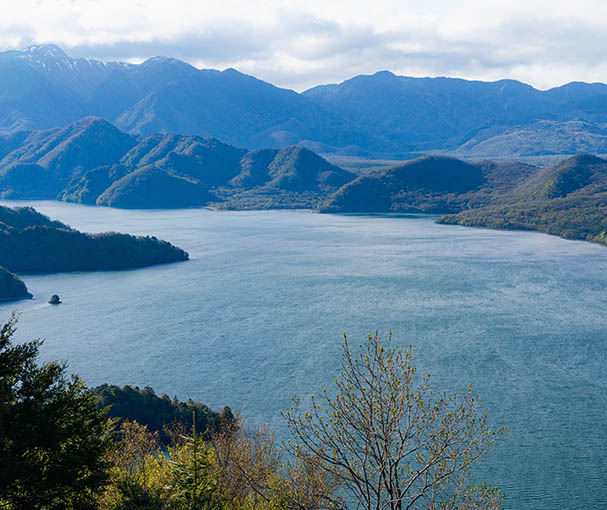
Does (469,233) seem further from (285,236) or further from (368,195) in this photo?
(368,195)

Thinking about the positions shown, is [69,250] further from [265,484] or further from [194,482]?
[194,482]

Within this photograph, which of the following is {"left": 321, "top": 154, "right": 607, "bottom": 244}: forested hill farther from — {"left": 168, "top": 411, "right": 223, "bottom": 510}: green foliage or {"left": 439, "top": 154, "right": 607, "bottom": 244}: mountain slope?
{"left": 168, "top": 411, "right": 223, "bottom": 510}: green foliage

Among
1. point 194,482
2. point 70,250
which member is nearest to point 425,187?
point 70,250

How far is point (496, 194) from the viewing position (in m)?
162

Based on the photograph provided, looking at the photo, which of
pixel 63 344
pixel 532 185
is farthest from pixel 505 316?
pixel 532 185

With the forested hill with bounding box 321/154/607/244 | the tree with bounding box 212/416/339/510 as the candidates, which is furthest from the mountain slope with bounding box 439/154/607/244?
the tree with bounding box 212/416/339/510

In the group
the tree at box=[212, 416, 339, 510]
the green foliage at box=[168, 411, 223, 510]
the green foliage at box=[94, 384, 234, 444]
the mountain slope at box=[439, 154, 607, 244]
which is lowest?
the green foliage at box=[94, 384, 234, 444]

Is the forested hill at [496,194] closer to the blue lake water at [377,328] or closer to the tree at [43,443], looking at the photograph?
the blue lake water at [377,328]

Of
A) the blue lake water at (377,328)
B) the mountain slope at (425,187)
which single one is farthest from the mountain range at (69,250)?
the mountain slope at (425,187)

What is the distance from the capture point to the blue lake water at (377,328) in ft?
107

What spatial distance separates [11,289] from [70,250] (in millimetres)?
19339

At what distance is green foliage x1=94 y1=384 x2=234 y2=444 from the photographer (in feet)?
100

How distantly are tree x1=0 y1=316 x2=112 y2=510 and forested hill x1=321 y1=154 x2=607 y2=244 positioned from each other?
10563cm

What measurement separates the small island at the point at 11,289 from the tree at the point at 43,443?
56292mm
